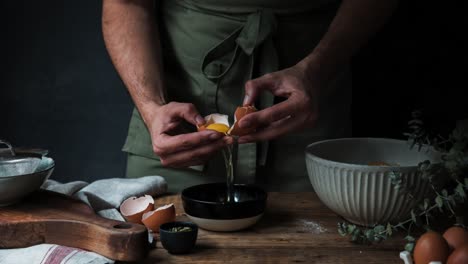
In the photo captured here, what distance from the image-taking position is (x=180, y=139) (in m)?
1.35

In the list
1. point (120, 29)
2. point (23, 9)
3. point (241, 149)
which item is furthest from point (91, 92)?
point (241, 149)

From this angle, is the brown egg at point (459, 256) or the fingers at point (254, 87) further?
the fingers at point (254, 87)

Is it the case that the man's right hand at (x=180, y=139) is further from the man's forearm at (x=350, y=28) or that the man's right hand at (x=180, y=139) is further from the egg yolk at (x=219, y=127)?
the man's forearm at (x=350, y=28)

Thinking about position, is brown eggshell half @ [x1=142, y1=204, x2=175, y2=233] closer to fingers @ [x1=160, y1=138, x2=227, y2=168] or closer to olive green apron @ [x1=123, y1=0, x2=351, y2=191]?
fingers @ [x1=160, y1=138, x2=227, y2=168]

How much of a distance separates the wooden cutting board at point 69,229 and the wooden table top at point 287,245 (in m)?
0.06

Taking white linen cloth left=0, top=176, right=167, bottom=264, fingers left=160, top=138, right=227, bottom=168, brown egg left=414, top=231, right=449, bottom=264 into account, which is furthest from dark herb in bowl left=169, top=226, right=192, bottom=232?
brown egg left=414, top=231, right=449, bottom=264

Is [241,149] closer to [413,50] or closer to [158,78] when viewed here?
[158,78]

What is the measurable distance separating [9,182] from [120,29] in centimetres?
63

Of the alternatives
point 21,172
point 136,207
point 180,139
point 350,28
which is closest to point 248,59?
point 350,28

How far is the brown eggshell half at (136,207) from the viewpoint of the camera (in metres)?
1.26

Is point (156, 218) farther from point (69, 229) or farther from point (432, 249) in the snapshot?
point (432, 249)

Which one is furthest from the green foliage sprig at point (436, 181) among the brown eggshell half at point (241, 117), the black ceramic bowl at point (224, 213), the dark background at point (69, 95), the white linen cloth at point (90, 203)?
the dark background at point (69, 95)

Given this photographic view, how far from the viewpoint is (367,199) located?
1206 millimetres

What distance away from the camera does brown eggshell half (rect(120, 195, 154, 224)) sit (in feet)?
4.15
